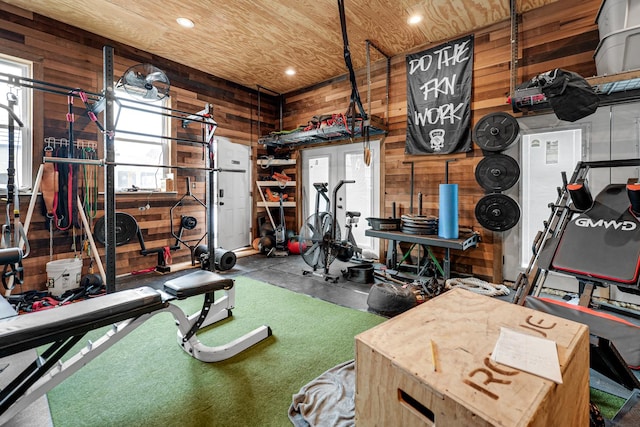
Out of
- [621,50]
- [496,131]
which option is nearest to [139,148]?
[496,131]

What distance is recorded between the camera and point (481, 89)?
12.6ft

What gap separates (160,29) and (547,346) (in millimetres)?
4989

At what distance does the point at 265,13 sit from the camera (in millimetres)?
3525

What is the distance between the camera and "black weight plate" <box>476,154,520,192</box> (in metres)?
3.41

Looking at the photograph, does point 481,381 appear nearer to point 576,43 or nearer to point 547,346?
point 547,346

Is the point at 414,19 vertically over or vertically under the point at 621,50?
over

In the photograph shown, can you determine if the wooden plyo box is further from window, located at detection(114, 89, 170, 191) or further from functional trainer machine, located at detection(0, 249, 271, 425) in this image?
window, located at detection(114, 89, 170, 191)

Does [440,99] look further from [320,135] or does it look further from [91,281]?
[91,281]

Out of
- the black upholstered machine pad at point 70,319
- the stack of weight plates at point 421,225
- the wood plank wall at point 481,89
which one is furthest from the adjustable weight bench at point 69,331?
the wood plank wall at point 481,89

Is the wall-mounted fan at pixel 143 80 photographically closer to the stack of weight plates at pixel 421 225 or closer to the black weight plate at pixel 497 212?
the stack of weight plates at pixel 421 225

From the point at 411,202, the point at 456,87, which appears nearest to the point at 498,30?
the point at 456,87

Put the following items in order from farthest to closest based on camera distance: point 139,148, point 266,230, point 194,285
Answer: point 266,230 → point 139,148 → point 194,285

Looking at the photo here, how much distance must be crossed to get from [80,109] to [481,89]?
523 cm

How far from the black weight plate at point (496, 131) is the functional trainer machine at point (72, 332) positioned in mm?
3404
